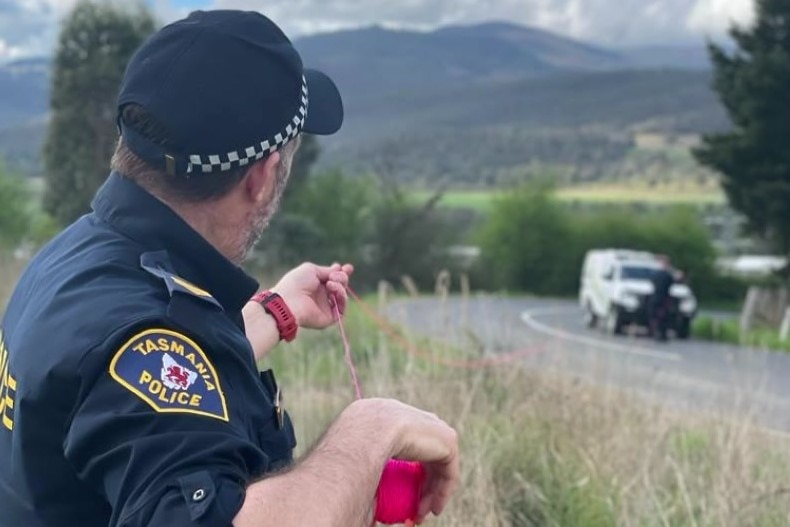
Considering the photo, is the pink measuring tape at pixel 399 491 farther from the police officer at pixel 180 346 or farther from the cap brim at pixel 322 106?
the cap brim at pixel 322 106

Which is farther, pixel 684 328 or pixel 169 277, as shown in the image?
pixel 684 328

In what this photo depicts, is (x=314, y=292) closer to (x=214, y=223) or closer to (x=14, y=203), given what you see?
(x=214, y=223)

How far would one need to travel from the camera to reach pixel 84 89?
105 feet

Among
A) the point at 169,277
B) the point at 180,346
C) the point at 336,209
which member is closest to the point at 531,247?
the point at 336,209

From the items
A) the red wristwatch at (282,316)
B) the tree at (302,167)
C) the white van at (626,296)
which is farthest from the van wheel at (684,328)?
the red wristwatch at (282,316)

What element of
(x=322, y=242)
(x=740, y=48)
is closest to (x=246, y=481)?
(x=740, y=48)

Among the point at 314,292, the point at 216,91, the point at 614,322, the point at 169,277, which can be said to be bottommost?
the point at 614,322

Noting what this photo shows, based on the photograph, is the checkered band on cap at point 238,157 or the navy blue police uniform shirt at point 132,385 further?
the checkered band on cap at point 238,157

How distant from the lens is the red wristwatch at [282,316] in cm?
284

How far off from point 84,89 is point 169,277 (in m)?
31.3

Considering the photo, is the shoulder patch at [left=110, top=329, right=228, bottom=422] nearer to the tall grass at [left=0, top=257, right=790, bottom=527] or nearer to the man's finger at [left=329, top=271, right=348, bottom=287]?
the man's finger at [left=329, top=271, right=348, bottom=287]

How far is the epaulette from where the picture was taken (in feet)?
5.93

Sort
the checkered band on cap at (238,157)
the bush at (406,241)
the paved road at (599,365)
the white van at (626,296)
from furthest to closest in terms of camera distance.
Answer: the bush at (406,241) → the white van at (626,296) → the paved road at (599,365) → the checkered band on cap at (238,157)

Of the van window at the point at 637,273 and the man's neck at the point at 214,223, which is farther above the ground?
the man's neck at the point at 214,223
